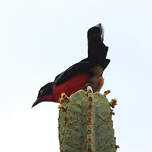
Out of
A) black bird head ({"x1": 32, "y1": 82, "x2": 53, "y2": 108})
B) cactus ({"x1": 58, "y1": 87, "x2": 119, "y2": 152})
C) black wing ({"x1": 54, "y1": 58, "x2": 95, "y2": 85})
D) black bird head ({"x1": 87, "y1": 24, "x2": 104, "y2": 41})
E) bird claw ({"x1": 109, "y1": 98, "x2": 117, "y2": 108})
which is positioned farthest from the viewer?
black bird head ({"x1": 32, "y1": 82, "x2": 53, "y2": 108})

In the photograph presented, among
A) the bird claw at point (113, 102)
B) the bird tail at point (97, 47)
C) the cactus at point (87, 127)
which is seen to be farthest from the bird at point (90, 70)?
the cactus at point (87, 127)

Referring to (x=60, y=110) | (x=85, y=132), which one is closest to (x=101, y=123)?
(x=85, y=132)

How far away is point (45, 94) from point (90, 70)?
81 centimetres

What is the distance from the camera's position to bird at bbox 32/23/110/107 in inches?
195

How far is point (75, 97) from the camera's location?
425 cm

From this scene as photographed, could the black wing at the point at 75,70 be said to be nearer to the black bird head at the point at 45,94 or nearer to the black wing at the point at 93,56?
the black wing at the point at 93,56

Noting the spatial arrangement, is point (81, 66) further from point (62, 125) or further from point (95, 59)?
point (62, 125)

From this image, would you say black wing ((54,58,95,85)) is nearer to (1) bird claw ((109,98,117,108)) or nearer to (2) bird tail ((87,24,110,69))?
(2) bird tail ((87,24,110,69))

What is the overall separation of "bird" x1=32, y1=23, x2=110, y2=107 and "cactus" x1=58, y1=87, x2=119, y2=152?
978 mm

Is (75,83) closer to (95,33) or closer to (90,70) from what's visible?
(90,70)

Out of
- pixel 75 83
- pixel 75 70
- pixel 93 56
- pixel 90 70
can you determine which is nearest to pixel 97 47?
pixel 93 56

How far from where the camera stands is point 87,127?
3.96 metres

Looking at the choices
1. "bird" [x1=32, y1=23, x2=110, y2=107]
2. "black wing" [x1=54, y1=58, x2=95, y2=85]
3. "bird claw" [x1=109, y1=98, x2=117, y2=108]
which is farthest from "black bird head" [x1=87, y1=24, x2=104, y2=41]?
"bird claw" [x1=109, y1=98, x2=117, y2=108]

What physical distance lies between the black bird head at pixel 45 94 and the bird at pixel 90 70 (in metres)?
0.10
